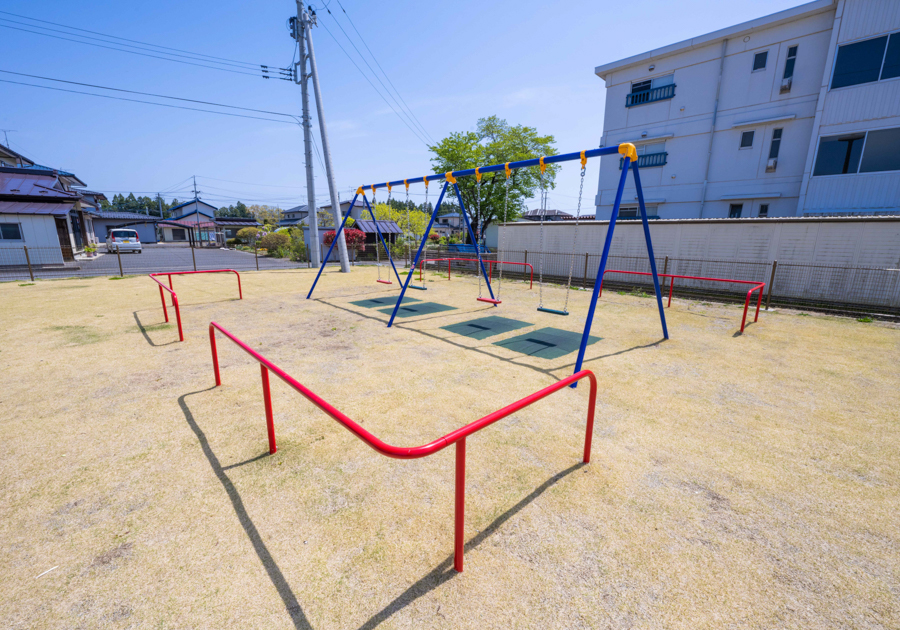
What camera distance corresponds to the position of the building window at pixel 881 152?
13039 mm

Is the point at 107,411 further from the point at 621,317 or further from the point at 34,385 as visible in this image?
the point at 621,317

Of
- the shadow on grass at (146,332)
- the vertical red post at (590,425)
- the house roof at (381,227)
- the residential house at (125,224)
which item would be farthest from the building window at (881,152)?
the residential house at (125,224)

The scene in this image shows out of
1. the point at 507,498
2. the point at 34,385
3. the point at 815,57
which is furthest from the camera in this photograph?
the point at 815,57

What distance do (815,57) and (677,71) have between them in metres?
5.23

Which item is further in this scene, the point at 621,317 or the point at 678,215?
the point at 678,215

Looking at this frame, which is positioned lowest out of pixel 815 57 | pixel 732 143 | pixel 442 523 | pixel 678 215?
pixel 442 523

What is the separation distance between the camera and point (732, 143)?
17.2 m

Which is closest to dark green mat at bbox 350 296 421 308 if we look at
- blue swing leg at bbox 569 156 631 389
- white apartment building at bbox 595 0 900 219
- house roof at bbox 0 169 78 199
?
blue swing leg at bbox 569 156 631 389

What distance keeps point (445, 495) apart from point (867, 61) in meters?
21.4

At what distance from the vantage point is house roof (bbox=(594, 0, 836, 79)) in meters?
14.6

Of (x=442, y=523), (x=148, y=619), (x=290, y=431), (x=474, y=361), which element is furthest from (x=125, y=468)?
(x=474, y=361)

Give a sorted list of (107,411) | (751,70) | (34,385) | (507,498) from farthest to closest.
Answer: (751,70)
(34,385)
(107,411)
(507,498)

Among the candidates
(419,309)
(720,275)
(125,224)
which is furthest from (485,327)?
(125,224)

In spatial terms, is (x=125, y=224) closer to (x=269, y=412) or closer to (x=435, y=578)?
(x=269, y=412)
